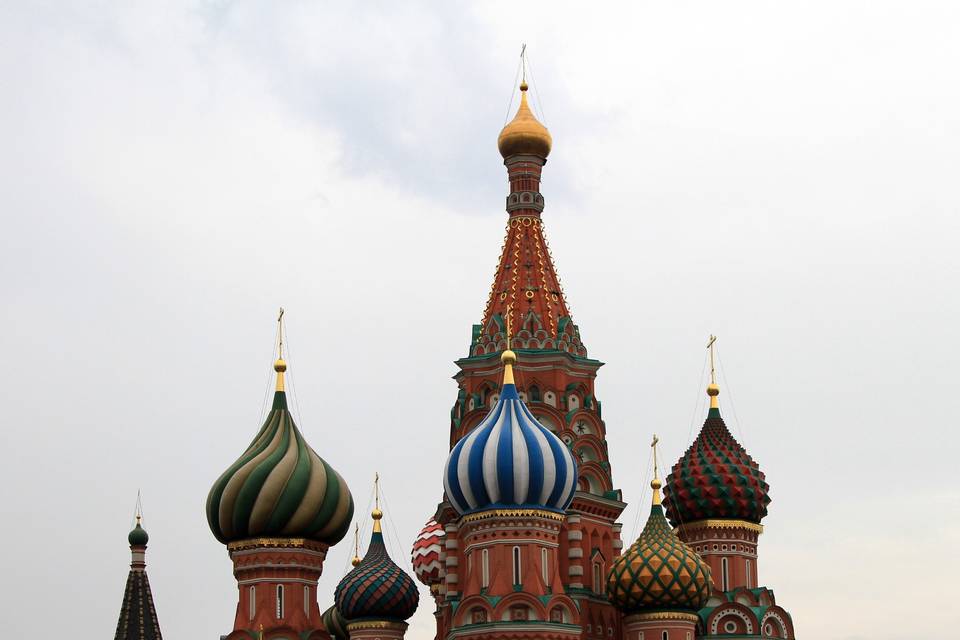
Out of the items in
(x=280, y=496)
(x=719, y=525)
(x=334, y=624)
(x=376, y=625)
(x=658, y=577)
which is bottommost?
(x=376, y=625)

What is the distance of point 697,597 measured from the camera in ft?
139

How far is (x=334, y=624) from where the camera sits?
1903 inches

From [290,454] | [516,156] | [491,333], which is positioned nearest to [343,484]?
[290,454]

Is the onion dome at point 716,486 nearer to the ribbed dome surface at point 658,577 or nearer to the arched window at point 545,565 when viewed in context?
the ribbed dome surface at point 658,577

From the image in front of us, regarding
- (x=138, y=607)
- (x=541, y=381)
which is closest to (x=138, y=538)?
(x=138, y=607)

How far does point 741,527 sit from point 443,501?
6856 millimetres

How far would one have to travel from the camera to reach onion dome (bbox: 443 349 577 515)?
1576 inches

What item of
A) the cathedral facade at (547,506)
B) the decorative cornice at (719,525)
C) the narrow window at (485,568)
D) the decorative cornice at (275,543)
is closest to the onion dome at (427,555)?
the cathedral facade at (547,506)

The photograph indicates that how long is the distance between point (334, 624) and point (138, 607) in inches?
233

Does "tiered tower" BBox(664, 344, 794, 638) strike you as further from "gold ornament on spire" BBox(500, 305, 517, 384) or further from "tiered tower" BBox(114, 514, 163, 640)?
"tiered tower" BBox(114, 514, 163, 640)

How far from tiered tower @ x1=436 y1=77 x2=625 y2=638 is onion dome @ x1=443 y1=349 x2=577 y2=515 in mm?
2047

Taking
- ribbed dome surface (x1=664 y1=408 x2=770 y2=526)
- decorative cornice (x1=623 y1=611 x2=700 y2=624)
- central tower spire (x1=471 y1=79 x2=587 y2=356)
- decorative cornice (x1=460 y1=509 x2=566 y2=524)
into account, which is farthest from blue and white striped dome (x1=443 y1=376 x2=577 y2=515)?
ribbed dome surface (x1=664 y1=408 x2=770 y2=526)

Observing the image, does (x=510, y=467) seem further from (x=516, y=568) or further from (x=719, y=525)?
(x=719, y=525)

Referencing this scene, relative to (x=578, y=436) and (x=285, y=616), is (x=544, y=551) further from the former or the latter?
(x=285, y=616)
